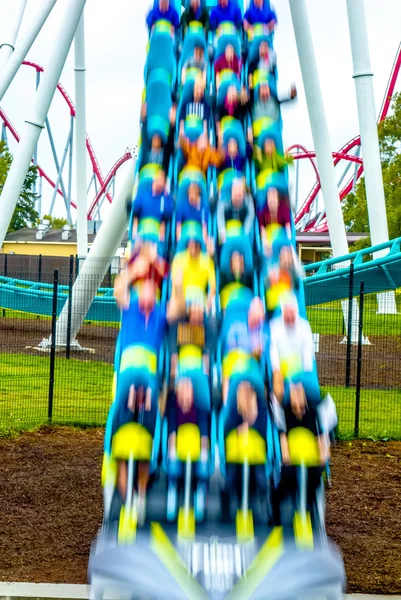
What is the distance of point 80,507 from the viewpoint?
6.05 m

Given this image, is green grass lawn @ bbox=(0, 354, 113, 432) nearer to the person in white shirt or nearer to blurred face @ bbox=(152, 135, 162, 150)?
blurred face @ bbox=(152, 135, 162, 150)

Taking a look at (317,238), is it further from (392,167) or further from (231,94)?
(231,94)

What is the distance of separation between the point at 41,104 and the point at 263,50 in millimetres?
11106

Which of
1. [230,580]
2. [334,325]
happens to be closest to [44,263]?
[334,325]

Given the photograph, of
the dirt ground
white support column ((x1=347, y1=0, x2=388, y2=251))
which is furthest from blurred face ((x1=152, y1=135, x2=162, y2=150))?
white support column ((x1=347, y1=0, x2=388, y2=251))

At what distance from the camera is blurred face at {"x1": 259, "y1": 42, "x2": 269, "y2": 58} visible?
184 inches

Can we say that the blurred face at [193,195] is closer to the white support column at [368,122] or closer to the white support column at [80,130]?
the white support column at [368,122]

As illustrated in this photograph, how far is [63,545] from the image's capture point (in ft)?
17.1

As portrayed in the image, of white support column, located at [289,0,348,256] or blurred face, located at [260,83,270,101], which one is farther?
white support column, located at [289,0,348,256]

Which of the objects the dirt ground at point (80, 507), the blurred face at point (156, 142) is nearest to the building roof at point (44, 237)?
the dirt ground at point (80, 507)

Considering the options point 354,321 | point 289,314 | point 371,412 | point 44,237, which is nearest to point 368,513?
point 289,314

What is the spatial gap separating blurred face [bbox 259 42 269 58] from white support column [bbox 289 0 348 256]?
10.8m

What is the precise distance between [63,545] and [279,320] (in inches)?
100.0

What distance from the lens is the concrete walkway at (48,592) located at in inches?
160
